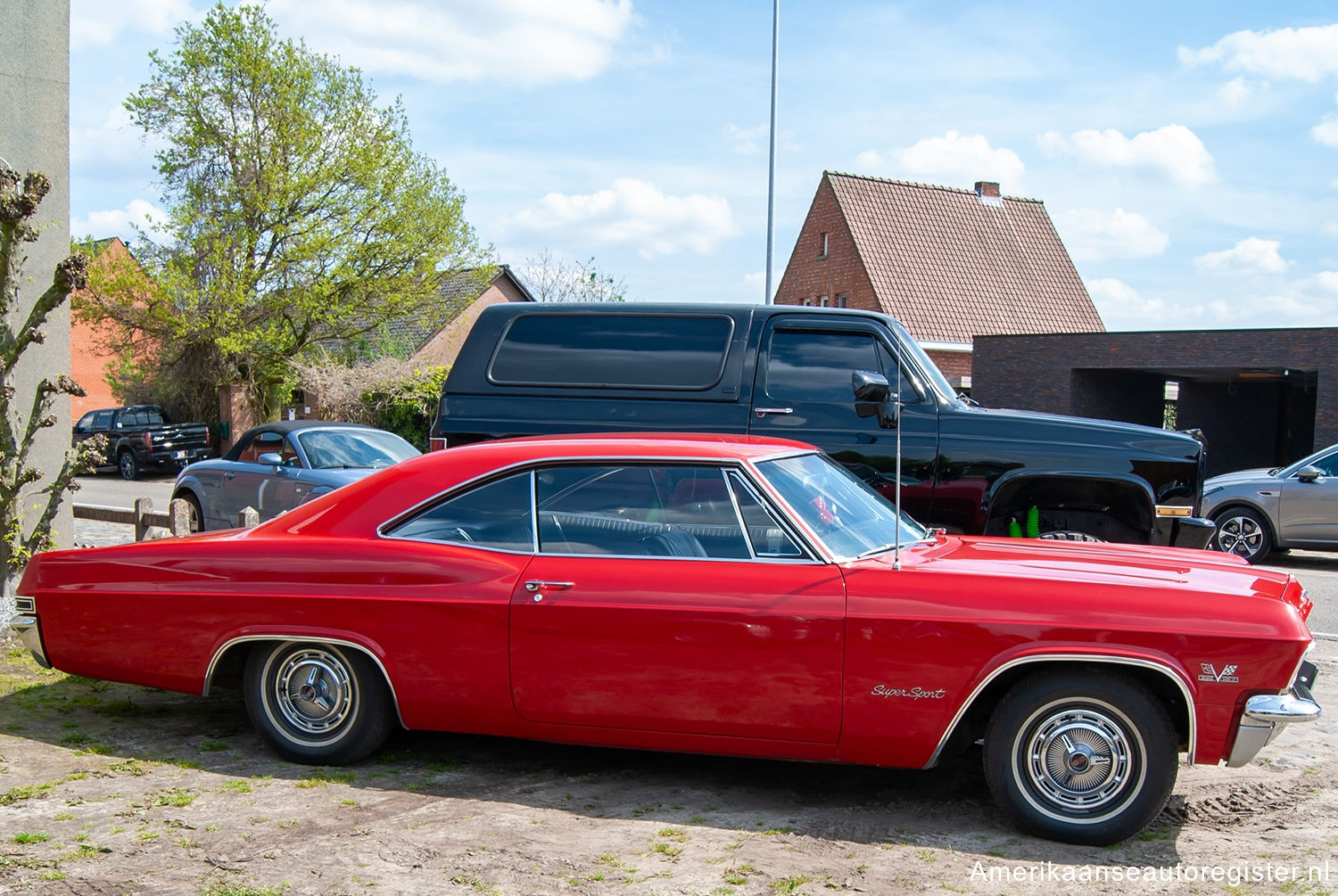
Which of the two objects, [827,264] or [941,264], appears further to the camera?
[827,264]

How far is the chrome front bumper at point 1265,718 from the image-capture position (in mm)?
3857

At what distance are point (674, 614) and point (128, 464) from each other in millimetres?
28642

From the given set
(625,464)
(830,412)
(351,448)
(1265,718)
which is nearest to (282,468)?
(351,448)

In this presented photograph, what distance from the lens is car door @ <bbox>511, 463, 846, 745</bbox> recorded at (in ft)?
13.8

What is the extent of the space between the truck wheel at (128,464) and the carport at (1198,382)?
2165cm

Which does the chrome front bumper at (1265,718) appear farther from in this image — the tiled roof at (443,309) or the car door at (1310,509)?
the tiled roof at (443,309)

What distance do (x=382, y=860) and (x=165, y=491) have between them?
74.0 feet

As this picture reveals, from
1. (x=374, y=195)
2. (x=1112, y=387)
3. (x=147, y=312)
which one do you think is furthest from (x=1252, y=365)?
(x=147, y=312)

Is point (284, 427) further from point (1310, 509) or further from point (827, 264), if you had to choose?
point (827, 264)

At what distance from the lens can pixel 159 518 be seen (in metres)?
10.9

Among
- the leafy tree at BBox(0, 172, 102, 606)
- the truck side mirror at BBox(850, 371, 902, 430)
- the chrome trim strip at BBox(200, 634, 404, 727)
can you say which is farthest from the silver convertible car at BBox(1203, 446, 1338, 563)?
the leafy tree at BBox(0, 172, 102, 606)

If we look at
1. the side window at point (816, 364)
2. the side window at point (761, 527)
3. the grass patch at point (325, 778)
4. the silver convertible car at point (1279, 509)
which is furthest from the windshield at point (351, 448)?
the silver convertible car at point (1279, 509)

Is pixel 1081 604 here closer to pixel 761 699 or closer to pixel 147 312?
pixel 761 699

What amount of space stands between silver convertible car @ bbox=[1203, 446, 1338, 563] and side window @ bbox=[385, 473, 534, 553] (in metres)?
10.8
